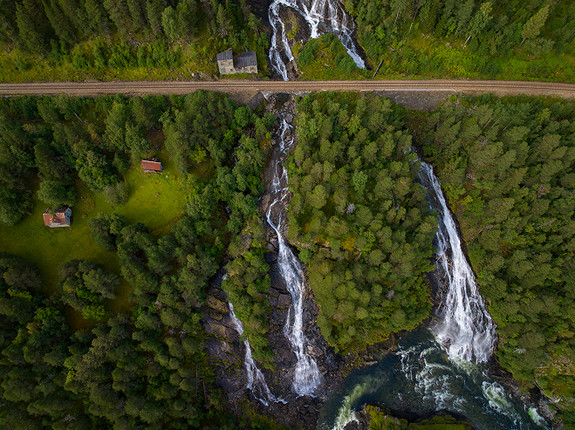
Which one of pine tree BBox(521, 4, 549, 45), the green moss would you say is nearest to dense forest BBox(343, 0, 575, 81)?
pine tree BBox(521, 4, 549, 45)

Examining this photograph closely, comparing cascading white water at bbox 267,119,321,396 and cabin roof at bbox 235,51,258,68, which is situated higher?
cabin roof at bbox 235,51,258,68

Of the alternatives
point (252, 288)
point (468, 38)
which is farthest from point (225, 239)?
point (468, 38)

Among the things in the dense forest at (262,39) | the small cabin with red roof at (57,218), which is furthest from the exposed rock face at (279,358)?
the dense forest at (262,39)

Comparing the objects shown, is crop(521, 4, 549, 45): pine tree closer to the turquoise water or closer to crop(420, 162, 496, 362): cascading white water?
crop(420, 162, 496, 362): cascading white water

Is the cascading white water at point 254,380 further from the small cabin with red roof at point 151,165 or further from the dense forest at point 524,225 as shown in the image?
the dense forest at point 524,225


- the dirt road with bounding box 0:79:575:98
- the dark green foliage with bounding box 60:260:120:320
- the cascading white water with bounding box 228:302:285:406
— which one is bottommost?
the cascading white water with bounding box 228:302:285:406

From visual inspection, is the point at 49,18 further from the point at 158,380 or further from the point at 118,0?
the point at 158,380
